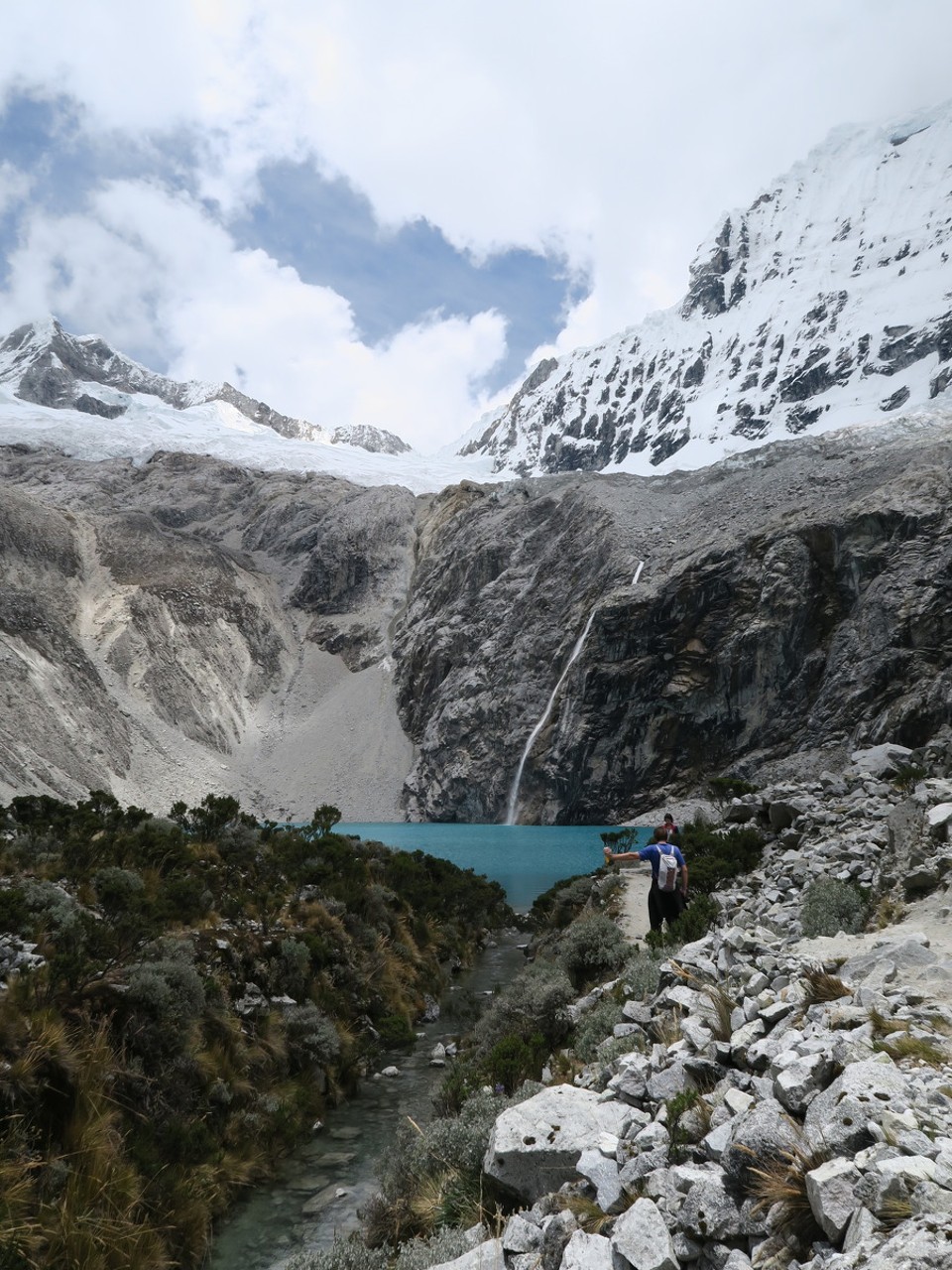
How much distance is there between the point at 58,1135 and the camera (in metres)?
7.62

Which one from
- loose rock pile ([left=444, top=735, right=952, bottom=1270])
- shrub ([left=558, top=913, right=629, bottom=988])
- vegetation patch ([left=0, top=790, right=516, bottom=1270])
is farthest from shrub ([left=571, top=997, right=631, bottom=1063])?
vegetation patch ([left=0, top=790, right=516, bottom=1270])

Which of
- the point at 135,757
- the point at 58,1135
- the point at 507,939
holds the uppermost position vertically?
the point at 135,757

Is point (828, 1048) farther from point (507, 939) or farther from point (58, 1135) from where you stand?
point (507, 939)

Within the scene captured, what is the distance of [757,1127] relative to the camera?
4223 mm

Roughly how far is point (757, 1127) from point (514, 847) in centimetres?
5066

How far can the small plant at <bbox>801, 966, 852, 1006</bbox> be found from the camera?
587 cm

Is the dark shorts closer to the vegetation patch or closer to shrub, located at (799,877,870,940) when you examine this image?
shrub, located at (799,877,870,940)

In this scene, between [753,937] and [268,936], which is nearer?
[753,937]

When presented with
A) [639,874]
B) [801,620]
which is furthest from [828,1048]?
[801,620]

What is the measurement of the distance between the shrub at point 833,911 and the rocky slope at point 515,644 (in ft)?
161

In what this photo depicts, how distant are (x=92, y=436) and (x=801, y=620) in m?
154

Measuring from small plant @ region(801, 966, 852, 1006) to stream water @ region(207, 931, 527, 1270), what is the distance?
18.5ft

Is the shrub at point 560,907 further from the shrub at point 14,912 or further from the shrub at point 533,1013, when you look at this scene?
the shrub at point 14,912

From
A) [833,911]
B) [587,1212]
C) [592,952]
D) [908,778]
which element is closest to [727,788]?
[908,778]
